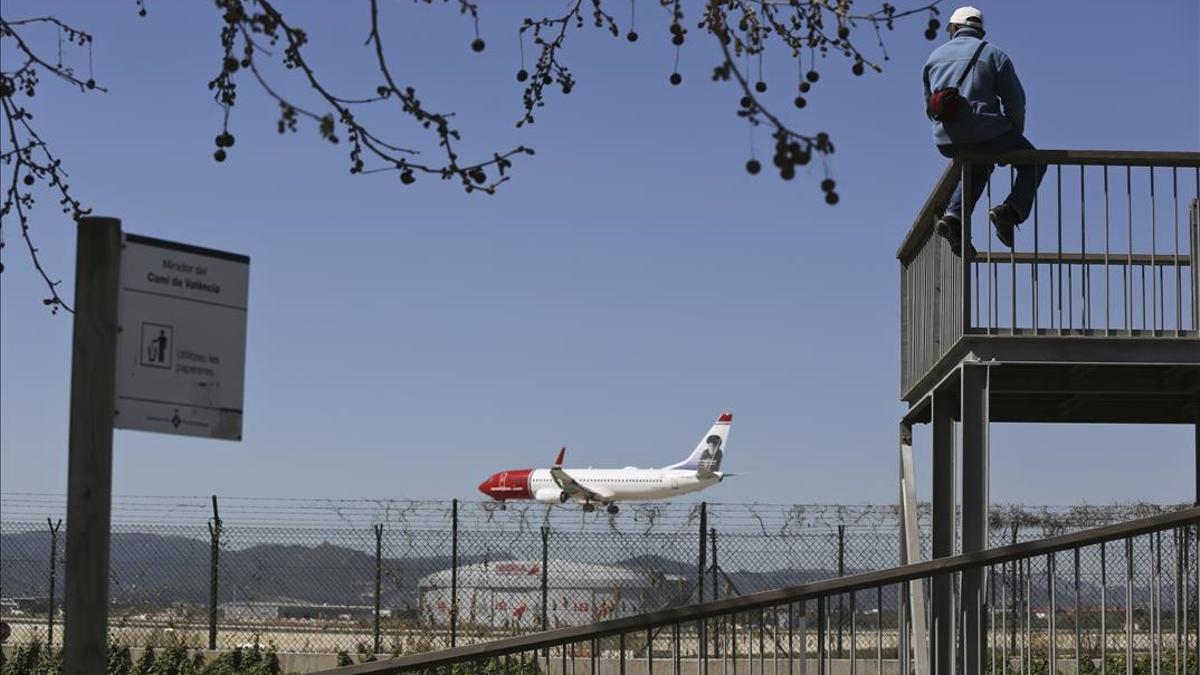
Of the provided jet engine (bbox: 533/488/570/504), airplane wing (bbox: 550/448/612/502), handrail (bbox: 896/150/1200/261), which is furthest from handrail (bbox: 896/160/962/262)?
jet engine (bbox: 533/488/570/504)

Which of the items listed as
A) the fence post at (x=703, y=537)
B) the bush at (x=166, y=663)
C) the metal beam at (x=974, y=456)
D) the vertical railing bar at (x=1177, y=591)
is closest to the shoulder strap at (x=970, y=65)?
the metal beam at (x=974, y=456)

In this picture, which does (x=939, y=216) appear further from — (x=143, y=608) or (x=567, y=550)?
(x=143, y=608)

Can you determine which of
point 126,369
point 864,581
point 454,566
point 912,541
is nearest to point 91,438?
point 126,369

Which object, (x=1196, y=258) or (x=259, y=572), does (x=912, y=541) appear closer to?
(x=1196, y=258)

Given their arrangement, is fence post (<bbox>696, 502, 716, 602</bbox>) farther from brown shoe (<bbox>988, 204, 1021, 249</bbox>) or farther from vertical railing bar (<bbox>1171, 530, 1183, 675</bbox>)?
vertical railing bar (<bbox>1171, 530, 1183, 675</bbox>)

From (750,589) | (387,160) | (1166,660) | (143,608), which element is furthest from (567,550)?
(387,160)

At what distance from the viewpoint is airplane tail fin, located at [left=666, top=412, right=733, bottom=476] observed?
273 ft

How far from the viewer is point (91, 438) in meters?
4.27

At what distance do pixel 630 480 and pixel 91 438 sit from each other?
78340mm

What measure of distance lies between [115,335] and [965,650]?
5520 mm

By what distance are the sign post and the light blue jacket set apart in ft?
19.4

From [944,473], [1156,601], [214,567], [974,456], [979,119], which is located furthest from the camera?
[214,567]

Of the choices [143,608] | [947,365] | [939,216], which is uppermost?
[939,216]

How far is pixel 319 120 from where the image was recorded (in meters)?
5.20
